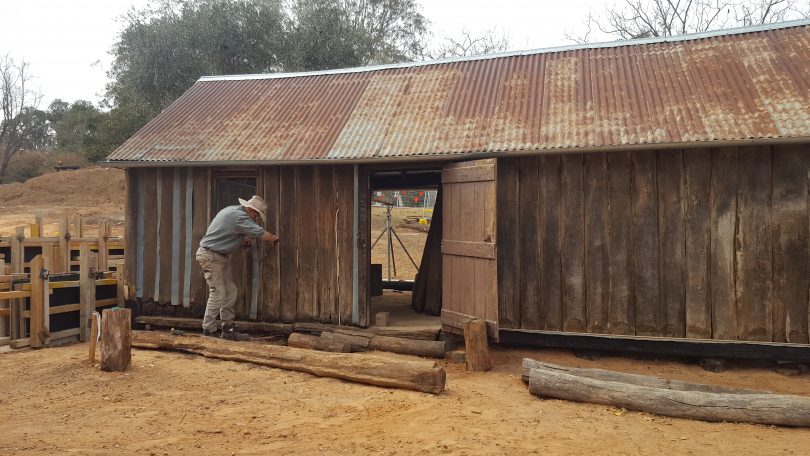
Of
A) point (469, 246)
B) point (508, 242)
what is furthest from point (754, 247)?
point (469, 246)

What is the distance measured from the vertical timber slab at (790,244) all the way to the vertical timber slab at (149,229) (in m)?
8.20

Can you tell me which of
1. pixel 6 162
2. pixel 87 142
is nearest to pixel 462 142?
pixel 87 142

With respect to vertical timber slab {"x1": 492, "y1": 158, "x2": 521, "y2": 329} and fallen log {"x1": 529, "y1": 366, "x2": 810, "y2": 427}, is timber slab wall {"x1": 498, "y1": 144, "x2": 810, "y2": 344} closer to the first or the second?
vertical timber slab {"x1": 492, "y1": 158, "x2": 521, "y2": 329}

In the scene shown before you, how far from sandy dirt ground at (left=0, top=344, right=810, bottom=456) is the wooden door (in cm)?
91

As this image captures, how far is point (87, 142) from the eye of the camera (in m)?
26.4

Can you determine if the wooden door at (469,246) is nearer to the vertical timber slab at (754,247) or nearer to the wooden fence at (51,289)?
the vertical timber slab at (754,247)

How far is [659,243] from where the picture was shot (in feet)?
24.7

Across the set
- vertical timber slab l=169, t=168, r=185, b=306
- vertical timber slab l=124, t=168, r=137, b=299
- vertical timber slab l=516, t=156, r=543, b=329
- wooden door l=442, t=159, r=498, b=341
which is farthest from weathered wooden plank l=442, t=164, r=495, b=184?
vertical timber slab l=124, t=168, r=137, b=299

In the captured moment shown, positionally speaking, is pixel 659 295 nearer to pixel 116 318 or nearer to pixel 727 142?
pixel 727 142

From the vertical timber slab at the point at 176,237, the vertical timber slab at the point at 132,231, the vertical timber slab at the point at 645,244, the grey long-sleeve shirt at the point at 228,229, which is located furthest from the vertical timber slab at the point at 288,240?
the vertical timber slab at the point at 645,244

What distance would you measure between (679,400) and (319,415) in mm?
3213

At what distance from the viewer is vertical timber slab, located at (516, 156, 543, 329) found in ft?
26.1

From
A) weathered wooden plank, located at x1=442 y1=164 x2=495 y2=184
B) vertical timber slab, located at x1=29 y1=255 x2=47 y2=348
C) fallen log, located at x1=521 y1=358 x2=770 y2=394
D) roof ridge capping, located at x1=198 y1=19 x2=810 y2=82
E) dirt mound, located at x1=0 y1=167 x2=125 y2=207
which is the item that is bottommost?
fallen log, located at x1=521 y1=358 x2=770 y2=394

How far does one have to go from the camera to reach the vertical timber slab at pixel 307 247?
8.90 metres
